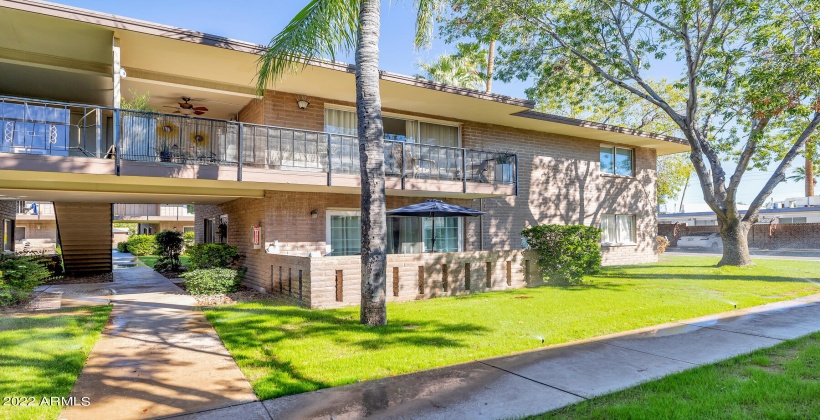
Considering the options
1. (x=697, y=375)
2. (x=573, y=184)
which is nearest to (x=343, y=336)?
(x=697, y=375)

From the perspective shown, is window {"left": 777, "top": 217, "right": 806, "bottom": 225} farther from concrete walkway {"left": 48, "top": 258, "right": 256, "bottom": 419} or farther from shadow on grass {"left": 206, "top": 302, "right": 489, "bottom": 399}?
concrete walkway {"left": 48, "top": 258, "right": 256, "bottom": 419}

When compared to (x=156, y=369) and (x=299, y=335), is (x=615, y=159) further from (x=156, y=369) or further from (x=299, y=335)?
(x=156, y=369)

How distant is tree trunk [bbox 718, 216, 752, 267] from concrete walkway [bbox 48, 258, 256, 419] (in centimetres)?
1628

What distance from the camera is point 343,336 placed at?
279 inches

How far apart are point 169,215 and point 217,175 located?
33506mm

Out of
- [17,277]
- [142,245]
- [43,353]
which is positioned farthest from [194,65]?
[142,245]

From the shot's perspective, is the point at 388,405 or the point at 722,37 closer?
the point at 388,405

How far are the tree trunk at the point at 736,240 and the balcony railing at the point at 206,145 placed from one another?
8048mm

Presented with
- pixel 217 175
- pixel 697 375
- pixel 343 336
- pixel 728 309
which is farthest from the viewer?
pixel 217 175

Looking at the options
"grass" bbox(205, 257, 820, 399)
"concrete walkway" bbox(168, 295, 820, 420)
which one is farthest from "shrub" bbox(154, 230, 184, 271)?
"concrete walkway" bbox(168, 295, 820, 420)

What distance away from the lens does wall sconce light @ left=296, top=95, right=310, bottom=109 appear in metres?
12.4

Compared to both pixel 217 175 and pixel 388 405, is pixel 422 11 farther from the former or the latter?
pixel 388 405

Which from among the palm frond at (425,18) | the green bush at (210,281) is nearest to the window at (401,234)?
the green bush at (210,281)

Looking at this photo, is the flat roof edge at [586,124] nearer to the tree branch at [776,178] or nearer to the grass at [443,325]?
the tree branch at [776,178]
